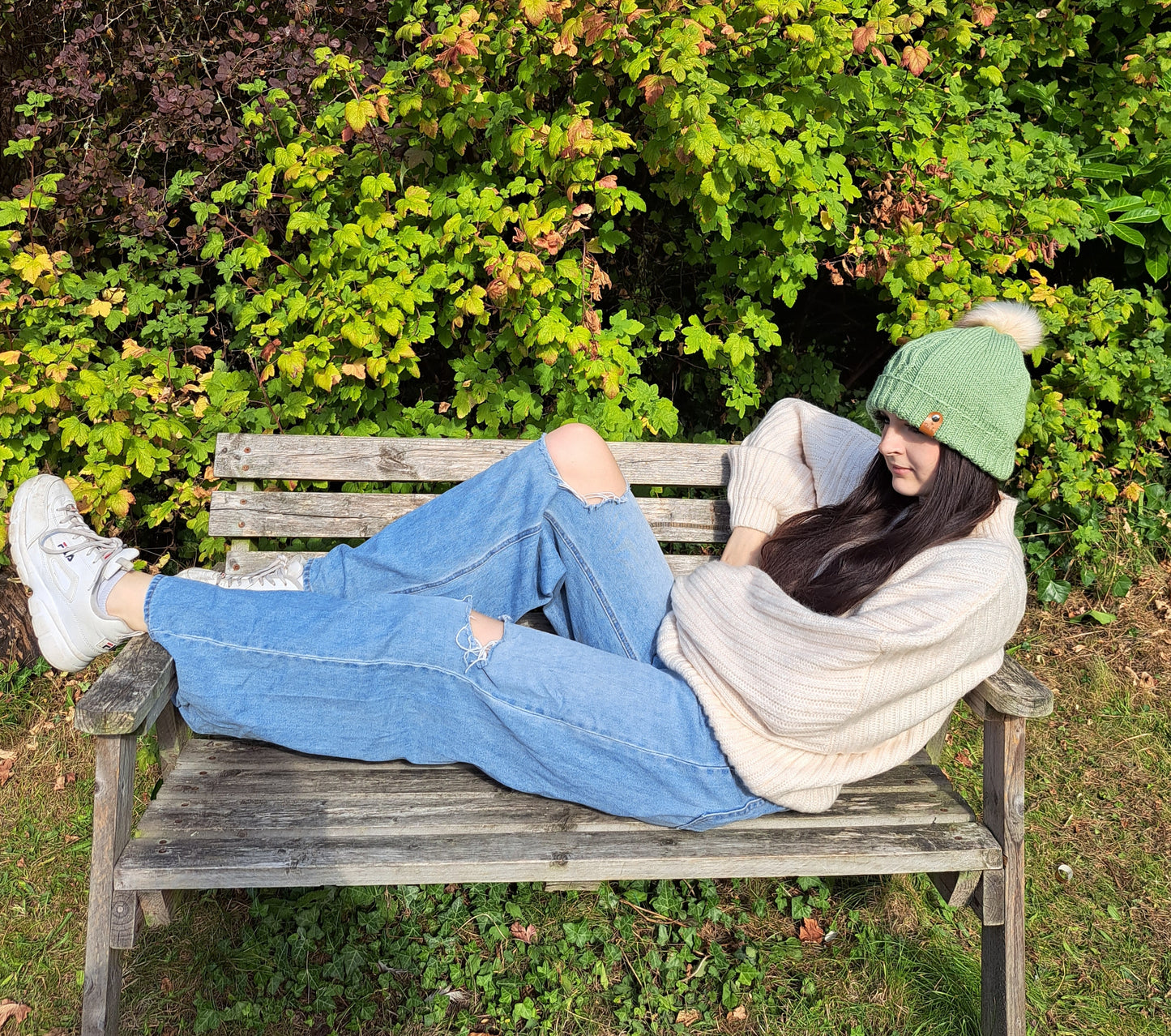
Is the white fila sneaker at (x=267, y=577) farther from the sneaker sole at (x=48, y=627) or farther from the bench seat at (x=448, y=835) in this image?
the bench seat at (x=448, y=835)

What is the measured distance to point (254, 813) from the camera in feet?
7.54

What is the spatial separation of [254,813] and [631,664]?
912mm

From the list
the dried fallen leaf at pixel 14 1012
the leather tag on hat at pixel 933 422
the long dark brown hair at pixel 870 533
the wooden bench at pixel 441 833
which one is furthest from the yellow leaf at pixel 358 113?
the dried fallen leaf at pixel 14 1012

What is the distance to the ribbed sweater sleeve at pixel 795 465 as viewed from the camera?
289 cm

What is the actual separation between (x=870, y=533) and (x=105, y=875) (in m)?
1.90

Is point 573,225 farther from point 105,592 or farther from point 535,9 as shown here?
point 105,592

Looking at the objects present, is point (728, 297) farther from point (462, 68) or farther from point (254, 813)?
point (254, 813)

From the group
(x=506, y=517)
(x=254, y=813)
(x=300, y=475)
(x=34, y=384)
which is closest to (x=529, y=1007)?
(x=254, y=813)

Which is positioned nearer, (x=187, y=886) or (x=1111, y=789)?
(x=187, y=886)

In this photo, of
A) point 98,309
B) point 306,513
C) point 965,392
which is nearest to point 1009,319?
point 965,392

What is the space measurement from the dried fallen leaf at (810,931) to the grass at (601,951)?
0.02 metres

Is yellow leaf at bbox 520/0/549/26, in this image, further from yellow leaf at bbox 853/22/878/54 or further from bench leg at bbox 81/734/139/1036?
bench leg at bbox 81/734/139/1036

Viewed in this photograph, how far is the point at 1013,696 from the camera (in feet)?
7.66

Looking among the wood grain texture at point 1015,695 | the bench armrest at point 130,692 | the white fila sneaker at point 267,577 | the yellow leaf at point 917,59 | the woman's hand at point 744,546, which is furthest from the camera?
the yellow leaf at point 917,59
